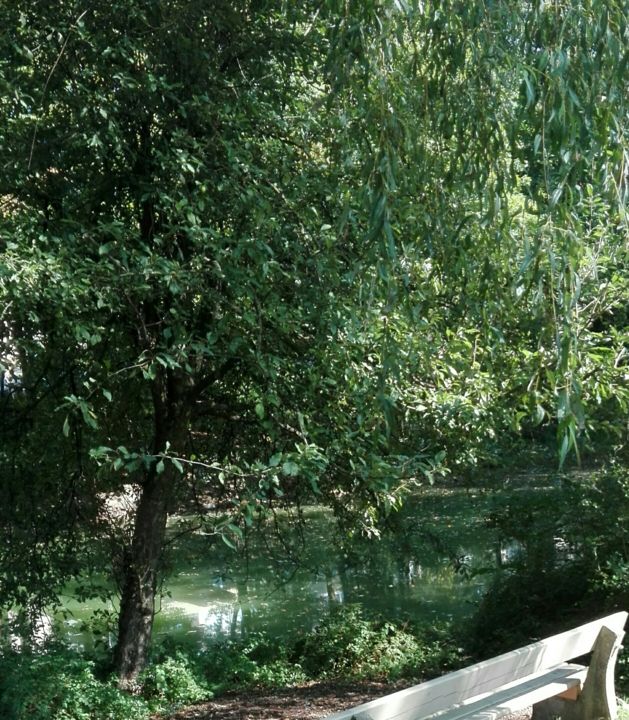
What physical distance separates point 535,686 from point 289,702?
3.51 m

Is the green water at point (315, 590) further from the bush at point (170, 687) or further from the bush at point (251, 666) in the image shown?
the bush at point (170, 687)

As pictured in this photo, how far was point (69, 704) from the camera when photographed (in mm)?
7254

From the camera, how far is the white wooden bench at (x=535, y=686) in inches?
170

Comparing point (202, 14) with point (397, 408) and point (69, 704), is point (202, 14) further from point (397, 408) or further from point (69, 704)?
point (69, 704)

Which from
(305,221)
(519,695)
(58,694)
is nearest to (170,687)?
(58,694)

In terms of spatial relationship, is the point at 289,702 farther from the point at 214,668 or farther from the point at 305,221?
the point at 305,221

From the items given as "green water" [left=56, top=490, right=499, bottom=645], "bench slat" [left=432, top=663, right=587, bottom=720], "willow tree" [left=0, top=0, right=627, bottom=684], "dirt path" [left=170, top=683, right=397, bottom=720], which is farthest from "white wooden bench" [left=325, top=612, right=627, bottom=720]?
"green water" [left=56, top=490, right=499, bottom=645]

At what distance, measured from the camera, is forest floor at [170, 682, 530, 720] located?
7.94 m

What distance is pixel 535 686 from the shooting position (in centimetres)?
552

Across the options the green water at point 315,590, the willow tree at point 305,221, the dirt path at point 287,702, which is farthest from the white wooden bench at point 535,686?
the green water at point 315,590

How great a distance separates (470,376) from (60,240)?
109 inches

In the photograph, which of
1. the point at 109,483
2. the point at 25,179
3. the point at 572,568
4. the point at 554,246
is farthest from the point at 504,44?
the point at 572,568

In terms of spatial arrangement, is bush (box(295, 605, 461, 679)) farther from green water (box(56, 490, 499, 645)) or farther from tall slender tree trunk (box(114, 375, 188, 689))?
tall slender tree trunk (box(114, 375, 188, 689))

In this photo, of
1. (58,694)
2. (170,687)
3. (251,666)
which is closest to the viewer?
(58,694)
